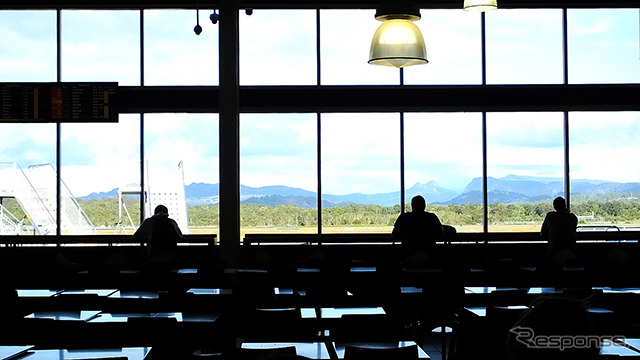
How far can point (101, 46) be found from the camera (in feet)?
33.9

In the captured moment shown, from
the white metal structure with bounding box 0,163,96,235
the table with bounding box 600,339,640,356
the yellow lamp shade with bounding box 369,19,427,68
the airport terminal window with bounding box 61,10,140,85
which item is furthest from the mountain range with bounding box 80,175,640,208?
the table with bounding box 600,339,640,356

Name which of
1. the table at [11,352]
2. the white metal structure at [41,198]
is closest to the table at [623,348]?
the table at [11,352]

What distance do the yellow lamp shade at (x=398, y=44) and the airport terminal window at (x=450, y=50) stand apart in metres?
5.36

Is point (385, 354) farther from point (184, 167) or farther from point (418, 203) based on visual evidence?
point (184, 167)

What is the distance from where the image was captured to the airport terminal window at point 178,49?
10234 mm

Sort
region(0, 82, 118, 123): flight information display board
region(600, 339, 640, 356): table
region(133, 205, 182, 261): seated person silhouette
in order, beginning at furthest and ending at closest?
1. region(0, 82, 118, 123): flight information display board
2. region(133, 205, 182, 261): seated person silhouette
3. region(600, 339, 640, 356): table

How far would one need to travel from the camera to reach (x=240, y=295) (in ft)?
18.6

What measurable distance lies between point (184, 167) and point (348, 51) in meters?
2.92

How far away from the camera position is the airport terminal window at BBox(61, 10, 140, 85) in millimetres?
10219

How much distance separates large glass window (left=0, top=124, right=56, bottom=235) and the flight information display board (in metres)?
0.46

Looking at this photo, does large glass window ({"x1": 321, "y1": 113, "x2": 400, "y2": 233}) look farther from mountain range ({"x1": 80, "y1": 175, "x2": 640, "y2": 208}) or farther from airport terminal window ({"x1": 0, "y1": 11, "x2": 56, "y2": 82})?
airport terminal window ({"x1": 0, "y1": 11, "x2": 56, "y2": 82})

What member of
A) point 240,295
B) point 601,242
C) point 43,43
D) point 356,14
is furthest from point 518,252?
point 43,43

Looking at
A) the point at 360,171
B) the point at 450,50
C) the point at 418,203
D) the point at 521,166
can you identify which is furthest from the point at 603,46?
the point at 418,203

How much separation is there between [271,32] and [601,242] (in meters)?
5.62
